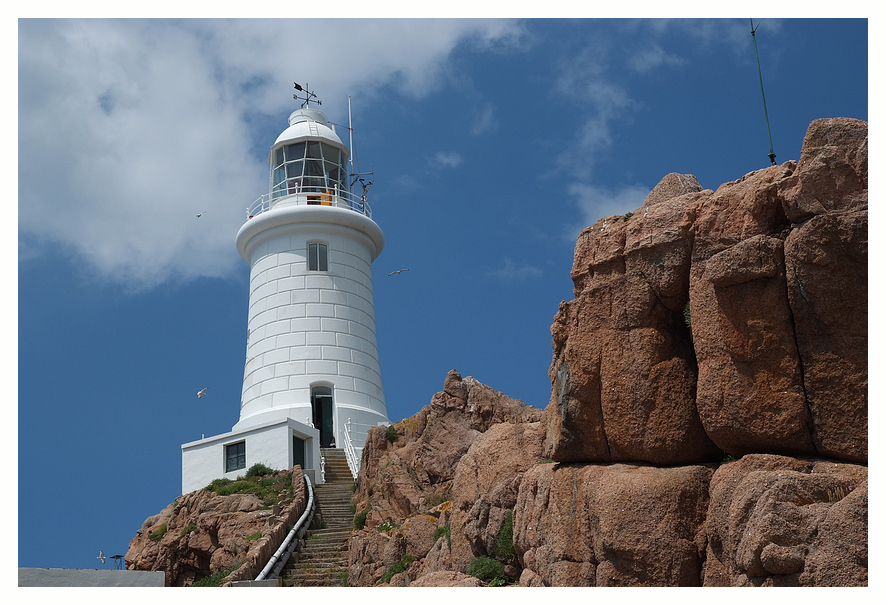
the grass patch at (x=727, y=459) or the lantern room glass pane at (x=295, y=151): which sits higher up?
the lantern room glass pane at (x=295, y=151)

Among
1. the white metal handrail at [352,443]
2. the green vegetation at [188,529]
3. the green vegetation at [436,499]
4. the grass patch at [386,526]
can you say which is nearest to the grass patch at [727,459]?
the green vegetation at [436,499]

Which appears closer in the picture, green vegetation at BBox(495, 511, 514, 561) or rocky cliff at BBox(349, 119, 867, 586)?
rocky cliff at BBox(349, 119, 867, 586)

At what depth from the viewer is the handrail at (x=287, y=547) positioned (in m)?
21.5

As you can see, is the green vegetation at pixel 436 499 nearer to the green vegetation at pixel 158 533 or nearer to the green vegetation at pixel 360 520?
the green vegetation at pixel 360 520

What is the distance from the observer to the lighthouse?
107 feet

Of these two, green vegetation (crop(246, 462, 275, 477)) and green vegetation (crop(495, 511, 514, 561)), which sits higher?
green vegetation (crop(246, 462, 275, 477))

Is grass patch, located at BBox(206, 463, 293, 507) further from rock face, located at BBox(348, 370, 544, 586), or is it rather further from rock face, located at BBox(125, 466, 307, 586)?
rock face, located at BBox(348, 370, 544, 586)

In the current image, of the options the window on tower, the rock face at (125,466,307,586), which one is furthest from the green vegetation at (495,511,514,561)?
the window on tower

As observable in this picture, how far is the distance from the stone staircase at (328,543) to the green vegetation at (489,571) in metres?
8.04

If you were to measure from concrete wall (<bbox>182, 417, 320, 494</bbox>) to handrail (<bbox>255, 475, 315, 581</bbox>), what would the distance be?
3788 mm

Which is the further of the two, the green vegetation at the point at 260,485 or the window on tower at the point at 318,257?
the window on tower at the point at 318,257

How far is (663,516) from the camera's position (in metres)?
10.5

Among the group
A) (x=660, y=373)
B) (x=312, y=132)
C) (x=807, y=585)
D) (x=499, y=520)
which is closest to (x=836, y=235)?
(x=660, y=373)

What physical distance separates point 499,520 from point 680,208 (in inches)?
219
